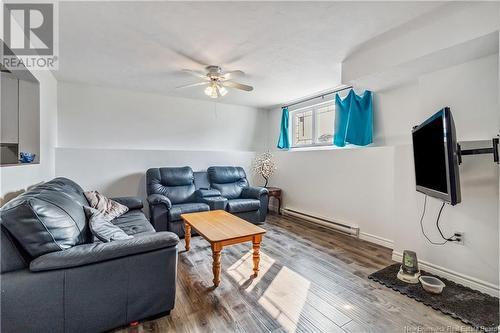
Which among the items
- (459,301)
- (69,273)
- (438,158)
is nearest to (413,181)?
(438,158)

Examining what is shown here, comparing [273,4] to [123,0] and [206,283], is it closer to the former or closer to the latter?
[123,0]

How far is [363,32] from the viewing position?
7.32 feet

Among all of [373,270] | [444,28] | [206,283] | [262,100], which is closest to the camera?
[444,28]

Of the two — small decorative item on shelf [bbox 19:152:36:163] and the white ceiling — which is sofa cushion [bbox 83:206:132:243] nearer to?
small decorative item on shelf [bbox 19:152:36:163]

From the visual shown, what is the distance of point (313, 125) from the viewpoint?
474cm

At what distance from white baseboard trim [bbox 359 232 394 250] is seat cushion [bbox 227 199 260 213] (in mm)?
1724

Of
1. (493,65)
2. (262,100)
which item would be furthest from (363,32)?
(262,100)

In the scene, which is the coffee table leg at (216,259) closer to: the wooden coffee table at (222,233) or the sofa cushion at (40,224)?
the wooden coffee table at (222,233)

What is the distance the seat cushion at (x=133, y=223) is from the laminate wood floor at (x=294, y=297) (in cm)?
59

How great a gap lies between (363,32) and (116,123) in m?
4.07

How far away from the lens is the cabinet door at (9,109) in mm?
2352

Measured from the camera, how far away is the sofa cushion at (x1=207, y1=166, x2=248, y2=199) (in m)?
4.44

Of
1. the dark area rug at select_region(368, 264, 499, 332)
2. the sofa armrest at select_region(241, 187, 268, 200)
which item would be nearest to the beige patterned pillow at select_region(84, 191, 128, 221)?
the sofa armrest at select_region(241, 187, 268, 200)

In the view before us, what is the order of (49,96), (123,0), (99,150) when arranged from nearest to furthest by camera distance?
1. (123,0)
2. (49,96)
3. (99,150)
